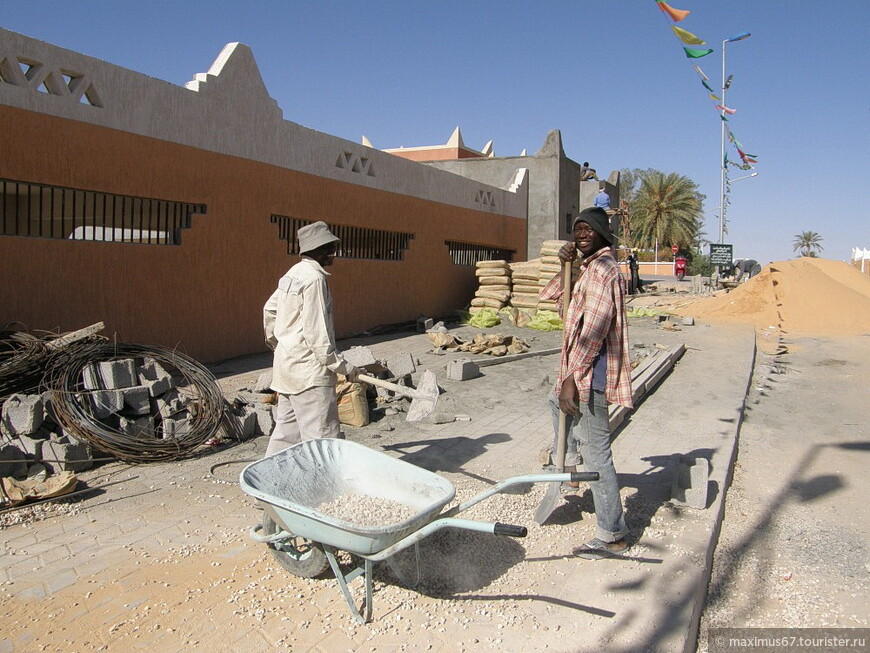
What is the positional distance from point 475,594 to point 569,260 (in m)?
1.98

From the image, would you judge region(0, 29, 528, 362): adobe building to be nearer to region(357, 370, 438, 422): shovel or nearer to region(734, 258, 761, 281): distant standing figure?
region(357, 370, 438, 422): shovel

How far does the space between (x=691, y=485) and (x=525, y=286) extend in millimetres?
11249

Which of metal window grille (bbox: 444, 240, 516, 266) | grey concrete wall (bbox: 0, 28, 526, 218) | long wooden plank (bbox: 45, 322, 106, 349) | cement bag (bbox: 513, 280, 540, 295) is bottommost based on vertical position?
long wooden plank (bbox: 45, 322, 106, 349)

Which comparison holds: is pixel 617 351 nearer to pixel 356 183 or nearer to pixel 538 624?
pixel 538 624

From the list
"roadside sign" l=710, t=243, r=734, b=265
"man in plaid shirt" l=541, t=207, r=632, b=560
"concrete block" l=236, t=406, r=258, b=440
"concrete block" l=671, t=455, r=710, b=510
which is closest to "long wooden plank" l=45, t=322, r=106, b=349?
"concrete block" l=236, t=406, r=258, b=440

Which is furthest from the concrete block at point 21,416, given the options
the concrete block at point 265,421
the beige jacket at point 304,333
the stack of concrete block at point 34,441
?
the beige jacket at point 304,333

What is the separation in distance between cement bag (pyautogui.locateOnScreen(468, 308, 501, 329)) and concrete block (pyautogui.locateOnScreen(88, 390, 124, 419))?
31.7 ft

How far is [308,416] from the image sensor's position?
151 inches

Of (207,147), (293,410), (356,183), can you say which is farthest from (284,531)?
(356,183)

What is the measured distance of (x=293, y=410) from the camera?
3.93 metres

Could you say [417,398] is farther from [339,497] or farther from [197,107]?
[197,107]

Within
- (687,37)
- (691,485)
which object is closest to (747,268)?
(687,37)

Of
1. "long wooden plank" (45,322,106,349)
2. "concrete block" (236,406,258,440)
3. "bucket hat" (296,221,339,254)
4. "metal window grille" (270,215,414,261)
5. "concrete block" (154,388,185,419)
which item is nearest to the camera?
"bucket hat" (296,221,339,254)

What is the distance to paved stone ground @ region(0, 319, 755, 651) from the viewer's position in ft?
8.89
